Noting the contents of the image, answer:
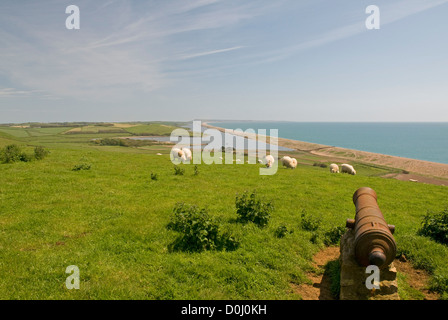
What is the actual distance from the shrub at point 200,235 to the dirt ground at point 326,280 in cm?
280

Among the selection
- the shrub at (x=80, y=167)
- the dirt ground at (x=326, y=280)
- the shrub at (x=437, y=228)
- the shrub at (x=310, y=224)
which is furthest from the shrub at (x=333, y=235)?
the shrub at (x=80, y=167)

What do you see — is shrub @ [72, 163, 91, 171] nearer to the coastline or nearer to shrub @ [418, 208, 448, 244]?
shrub @ [418, 208, 448, 244]

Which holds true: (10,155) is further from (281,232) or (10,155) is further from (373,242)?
(373,242)

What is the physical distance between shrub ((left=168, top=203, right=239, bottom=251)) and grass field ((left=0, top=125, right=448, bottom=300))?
12.7 inches

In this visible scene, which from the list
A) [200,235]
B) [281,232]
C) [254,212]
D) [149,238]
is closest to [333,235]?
[281,232]

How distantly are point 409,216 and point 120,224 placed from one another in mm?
15060

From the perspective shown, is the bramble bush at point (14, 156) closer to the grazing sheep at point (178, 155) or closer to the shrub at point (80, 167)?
the shrub at point (80, 167)

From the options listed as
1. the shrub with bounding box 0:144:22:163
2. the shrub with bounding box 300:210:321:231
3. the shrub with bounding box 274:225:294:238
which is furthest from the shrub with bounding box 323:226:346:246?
the shrub with bounding box 0:144:22:163

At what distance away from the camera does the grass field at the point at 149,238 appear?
681 centimetres

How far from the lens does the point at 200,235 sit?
877cm

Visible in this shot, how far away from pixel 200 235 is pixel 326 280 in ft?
14.6

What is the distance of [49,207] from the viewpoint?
38.2 feet
